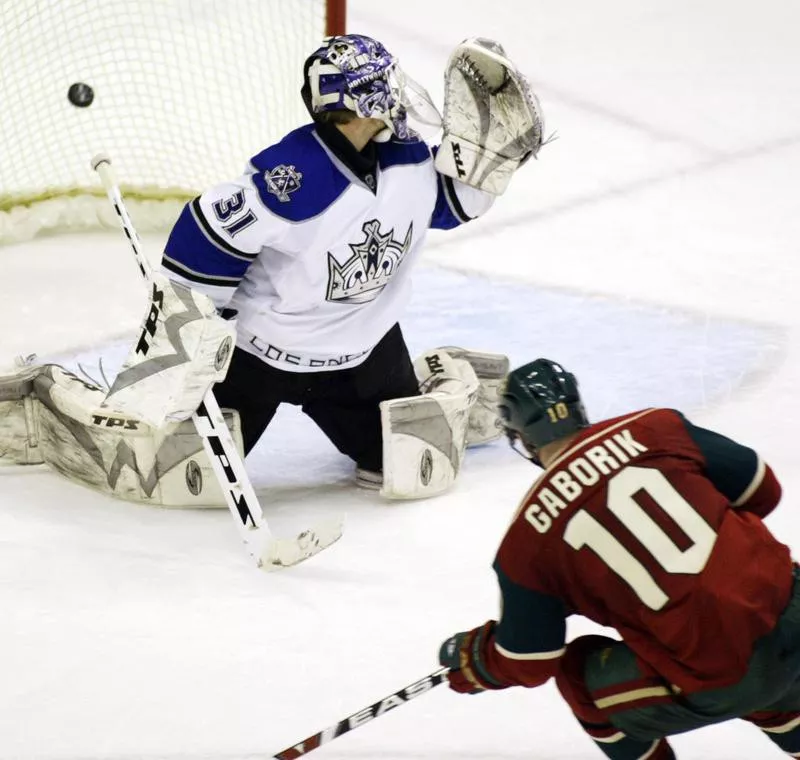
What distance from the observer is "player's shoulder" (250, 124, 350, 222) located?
2.44m

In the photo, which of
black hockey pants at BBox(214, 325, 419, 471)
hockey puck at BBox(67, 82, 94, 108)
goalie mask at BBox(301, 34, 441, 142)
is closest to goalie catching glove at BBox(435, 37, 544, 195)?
goalie mask at BBox(301, 34, 441, 142)

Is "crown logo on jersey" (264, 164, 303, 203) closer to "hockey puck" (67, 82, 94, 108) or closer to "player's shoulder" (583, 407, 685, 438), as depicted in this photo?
"player's shoulder" (583, 407, 685, 438)

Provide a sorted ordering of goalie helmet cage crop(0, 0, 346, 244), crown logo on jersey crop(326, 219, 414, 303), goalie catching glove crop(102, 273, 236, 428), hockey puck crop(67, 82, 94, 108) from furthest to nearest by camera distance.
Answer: goalie helmet cage crop(0, 0, 346, 244) → hockey puck crop(67, 82, 94, 108) → crown logo on jersey crop(326, 219, 414, 303) → goalie catching glove crop(102, 273, 236, 428)

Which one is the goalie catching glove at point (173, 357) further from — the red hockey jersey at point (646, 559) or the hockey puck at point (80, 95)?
the hockey puck at point (80, 95)

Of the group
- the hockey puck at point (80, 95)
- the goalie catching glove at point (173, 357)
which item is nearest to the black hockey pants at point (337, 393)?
the goalie catching glove at point (173, 357)

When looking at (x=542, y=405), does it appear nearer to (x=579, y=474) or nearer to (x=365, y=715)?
(x=579, y=474)

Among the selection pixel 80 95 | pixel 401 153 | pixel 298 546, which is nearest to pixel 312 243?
pixel 401 153

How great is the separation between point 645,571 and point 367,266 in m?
1.06

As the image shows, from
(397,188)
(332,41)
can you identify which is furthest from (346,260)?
(332,41)

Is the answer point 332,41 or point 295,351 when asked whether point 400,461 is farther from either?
point 332,41

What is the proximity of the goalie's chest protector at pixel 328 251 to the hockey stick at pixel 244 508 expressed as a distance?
19cm

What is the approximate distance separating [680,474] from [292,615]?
891mm

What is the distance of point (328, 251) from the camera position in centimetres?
249

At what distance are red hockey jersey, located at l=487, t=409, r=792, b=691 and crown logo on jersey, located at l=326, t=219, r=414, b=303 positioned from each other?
932mm
